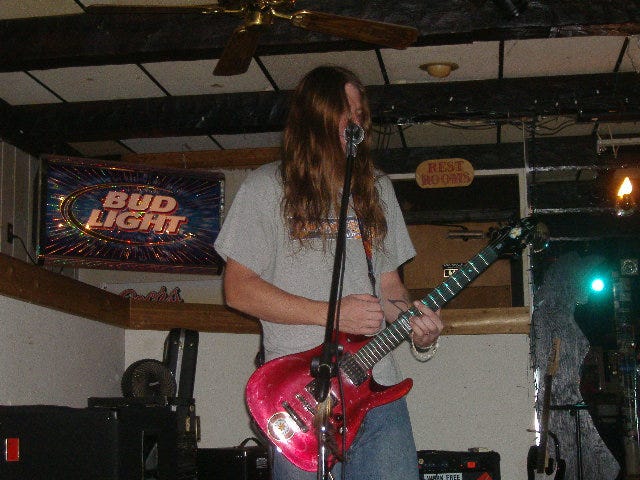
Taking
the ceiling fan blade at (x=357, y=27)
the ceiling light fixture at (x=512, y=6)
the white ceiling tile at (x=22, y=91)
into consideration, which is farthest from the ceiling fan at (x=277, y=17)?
the white ceiling tile at (x=22, y=91)

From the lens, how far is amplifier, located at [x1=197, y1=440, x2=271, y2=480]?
13.8 ft

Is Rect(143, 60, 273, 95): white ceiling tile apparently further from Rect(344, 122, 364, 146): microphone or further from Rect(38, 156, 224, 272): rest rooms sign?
Rect(344, 122, 364, 146): microphone

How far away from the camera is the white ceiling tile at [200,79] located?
21.6 ft

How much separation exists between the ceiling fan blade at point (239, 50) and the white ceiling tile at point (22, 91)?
2641 millimetres

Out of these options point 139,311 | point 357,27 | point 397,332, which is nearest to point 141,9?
point 357,27

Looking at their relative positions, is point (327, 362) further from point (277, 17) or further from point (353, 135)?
point (277, 17)

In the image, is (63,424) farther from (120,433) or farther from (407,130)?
(407,130)

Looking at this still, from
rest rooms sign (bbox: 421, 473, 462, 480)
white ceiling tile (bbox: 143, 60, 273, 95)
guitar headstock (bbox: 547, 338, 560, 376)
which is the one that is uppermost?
white ceiling tile (bbox: 143, 60, 273, 95)

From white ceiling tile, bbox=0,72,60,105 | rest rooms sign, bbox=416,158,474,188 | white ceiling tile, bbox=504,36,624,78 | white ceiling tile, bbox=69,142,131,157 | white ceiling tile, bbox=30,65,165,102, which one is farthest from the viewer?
white ceiling tile, bbox=69,142,131,157

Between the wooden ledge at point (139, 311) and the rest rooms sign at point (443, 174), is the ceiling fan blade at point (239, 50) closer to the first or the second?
the wooden ledge at point (139, 311)

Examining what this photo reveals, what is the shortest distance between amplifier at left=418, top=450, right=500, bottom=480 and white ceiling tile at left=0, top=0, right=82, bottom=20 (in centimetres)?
360

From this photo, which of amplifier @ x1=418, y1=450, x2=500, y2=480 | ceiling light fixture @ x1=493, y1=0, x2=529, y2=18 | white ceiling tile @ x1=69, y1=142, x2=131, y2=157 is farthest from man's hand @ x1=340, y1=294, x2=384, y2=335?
white ceiling tile @ x1=69, y1=142, x2=131, y2=157

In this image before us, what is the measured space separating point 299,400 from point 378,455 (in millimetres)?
261

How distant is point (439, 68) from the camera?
6.64 meters
